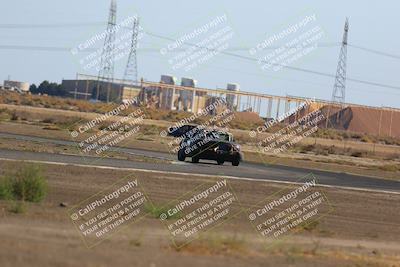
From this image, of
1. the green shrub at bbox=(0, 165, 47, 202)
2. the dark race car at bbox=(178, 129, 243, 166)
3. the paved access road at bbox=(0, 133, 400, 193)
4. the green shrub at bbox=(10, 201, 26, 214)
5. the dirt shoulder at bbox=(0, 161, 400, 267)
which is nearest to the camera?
the dirt shoulder at bbox=(0, 161, 400, 267)

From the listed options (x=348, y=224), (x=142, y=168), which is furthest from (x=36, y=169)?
(x=142, y=168)

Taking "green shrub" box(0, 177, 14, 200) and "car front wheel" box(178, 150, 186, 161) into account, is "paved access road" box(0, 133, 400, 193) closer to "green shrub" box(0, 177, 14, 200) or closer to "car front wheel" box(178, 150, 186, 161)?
"car front wheel" box(178, 150, 186, 161)

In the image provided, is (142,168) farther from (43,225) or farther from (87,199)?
(43,225)

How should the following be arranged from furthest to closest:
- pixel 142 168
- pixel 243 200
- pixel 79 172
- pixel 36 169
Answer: pixel 142 168 → pixel 79 172 → pixel 243 200 → pixel 36 169

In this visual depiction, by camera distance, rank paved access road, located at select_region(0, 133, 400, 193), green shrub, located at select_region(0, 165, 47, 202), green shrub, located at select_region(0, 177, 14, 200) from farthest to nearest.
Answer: paved access road, located at select_region(0, 133, 400, 193) < green shrub, located at select_region(0, 165, 47, 202) < green shrub, located at select_region(0, 177, 14, 200)

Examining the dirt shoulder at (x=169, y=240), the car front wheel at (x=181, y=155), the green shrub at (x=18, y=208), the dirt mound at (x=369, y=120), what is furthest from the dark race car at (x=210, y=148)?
the dirt mound at (x=369, y=120)

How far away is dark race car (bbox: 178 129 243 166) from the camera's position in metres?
41.7

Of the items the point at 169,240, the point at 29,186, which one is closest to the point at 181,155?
the point at 29,186

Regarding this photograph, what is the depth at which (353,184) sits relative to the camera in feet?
123

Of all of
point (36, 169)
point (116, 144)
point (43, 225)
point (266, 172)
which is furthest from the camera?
point (116, 144)

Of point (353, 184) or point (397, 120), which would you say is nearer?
point (353, 184)

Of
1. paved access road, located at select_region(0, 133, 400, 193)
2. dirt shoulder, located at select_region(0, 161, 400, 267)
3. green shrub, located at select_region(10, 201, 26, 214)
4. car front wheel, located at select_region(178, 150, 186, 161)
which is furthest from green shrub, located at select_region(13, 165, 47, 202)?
car front wheel, located at select_region(178, 150, 186, 161)

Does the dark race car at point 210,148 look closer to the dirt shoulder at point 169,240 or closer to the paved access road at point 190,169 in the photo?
the paved access road at point 190,169

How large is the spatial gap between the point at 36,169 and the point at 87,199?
2.05 metres
